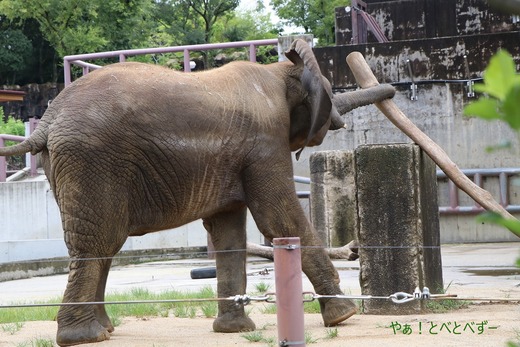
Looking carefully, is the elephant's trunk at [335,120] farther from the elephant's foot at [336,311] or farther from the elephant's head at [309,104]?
the elephant's foot at [336,311]

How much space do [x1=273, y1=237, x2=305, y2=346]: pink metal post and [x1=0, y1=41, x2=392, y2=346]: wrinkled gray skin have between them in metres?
2.40

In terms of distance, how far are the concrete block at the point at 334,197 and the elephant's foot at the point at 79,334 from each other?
25.6ft

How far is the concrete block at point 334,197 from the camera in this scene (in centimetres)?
1429

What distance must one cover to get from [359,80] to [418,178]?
1.49 m

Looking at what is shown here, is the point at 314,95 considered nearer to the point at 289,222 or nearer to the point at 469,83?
the point at 289,222

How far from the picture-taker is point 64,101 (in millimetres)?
6855

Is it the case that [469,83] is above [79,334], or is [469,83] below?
above

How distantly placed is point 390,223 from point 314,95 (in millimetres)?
1222

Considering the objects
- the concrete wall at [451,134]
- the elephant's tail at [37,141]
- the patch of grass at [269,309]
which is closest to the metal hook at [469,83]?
the concrete wall at [451,134]

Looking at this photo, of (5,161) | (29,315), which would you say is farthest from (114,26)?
(29,315)

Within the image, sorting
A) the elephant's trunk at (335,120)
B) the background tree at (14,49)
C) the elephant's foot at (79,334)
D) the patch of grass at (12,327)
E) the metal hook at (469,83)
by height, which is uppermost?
the background tree at (14,49)

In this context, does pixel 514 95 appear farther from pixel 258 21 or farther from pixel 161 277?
pixel 258 21

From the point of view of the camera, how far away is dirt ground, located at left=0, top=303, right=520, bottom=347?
6.46 m

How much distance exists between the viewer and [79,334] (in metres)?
6.63
